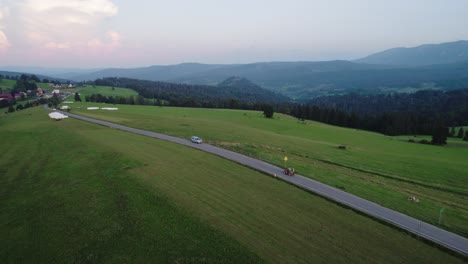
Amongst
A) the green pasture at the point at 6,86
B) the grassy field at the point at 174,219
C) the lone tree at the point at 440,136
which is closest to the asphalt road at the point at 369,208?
the grassy field at the point at 174,219

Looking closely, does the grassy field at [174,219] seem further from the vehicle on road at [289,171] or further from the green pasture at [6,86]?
the green pasture at [6,86]

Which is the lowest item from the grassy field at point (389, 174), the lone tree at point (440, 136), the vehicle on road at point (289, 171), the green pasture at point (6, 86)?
the lone tree at point (440, 136)

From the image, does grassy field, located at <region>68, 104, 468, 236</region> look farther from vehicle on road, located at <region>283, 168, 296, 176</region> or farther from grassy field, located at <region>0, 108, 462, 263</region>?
grassy field, located at <region>0, 108, 462, 263</region>

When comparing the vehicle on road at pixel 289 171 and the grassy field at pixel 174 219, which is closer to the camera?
the grassy field at pixel 174 219

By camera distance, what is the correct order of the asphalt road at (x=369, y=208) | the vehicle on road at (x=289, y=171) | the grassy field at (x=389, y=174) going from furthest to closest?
1. the vehicle on road at (x=289, y=171)
2. the grassy field at (x=389, y=174)
3. the asphalt road at (x=369, y=208)

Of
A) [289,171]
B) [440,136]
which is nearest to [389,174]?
[289,171]

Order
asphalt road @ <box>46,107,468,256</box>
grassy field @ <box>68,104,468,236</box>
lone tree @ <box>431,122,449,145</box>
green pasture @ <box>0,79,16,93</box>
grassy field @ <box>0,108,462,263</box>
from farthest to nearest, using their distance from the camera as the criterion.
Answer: green pasture @ <box>0,79,16,93</box> → lone tree @ <box>431,122,449,145</box> → grassy field @ <box>68,104,468,236</box> → asphalt road @ <box>46,107,468,256</box> → grassy field @ <box>0,108,462,263</box>

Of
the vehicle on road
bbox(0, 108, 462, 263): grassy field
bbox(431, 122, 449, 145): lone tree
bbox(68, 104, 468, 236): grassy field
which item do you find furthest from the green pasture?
bbox(431, 122, 449, 145): lone tree

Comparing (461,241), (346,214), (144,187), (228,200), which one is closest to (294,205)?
(346,214)

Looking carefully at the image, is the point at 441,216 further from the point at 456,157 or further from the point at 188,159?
the point at 456,157
